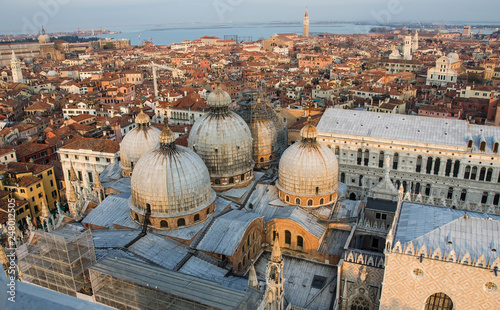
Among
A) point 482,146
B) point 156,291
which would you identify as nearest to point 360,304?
point 156,291

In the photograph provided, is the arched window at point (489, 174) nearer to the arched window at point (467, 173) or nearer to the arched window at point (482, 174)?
the arched window at point (482, 174)

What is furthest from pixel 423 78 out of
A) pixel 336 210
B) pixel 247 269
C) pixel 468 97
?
pixel 247 269

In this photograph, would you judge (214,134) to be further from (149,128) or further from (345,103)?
(345,103)

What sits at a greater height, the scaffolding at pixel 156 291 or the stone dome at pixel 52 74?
the scaffolding at pixel 156 291

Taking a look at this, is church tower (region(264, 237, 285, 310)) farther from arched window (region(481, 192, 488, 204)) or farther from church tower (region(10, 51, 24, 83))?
church tower (region(10, 51, 24, 83))

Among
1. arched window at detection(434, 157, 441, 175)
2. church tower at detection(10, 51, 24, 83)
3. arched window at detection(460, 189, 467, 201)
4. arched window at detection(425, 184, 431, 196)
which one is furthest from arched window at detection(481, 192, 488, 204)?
church tower at detection(10, 51, 24, 83)

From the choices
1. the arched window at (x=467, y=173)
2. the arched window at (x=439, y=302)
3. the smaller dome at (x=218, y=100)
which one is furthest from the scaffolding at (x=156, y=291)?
the arched window at (x=467, y=173)

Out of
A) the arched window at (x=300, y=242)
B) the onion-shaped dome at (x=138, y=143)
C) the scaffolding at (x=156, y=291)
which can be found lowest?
the arched window at (x=300, y=242)
